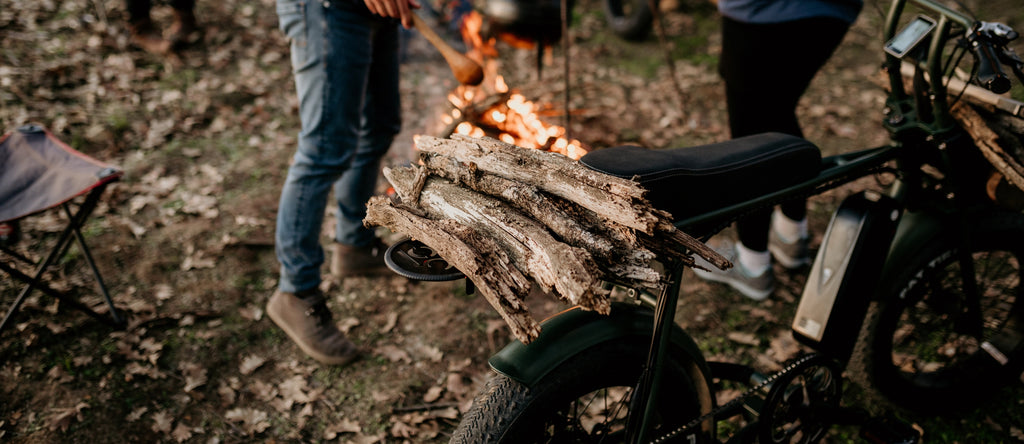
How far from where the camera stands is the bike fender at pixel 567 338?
173 centimetres

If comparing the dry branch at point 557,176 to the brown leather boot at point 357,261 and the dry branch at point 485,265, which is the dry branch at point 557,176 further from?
the brown leather boot at point 357,261

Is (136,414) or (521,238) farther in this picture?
(136,414)

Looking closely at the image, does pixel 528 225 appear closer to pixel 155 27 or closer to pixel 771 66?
pixel 771 66

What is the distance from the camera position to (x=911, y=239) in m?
2.48

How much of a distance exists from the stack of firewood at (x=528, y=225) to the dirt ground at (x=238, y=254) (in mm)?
1727

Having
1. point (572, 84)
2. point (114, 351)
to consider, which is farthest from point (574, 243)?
point (572, 84)

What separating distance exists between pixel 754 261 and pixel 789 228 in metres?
0.41

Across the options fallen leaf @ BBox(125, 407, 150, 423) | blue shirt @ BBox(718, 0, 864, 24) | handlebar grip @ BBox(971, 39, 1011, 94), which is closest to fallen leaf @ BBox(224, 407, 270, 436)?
fallen leaf @ BBox(125, 407, 150, 423)

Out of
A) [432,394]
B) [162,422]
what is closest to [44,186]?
[162,422]

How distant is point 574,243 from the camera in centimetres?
154

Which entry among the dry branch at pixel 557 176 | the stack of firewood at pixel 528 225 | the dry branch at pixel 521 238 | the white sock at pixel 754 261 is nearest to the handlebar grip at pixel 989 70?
the stack of firewood at pixel 528 225

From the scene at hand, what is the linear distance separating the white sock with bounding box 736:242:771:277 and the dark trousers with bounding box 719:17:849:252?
25 centimetres

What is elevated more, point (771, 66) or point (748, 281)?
point (771, 66)

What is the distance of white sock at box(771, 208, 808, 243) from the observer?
3846mm
